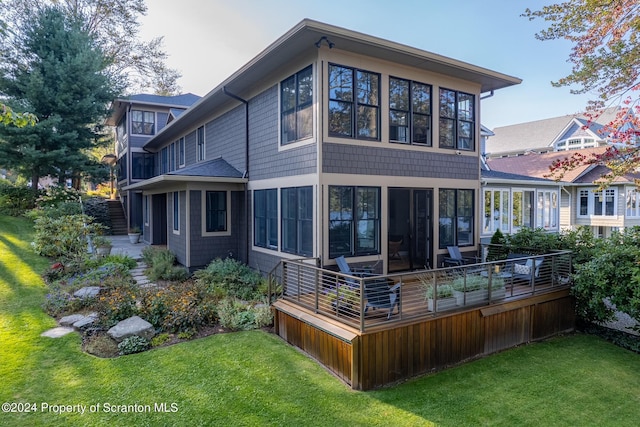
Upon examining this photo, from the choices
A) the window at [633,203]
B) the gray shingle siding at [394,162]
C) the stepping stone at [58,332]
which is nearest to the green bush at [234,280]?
the stepping stone at [58,332]

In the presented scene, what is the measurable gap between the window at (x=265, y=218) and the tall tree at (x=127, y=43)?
1714cm

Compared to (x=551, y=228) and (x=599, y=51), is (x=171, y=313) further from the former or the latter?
(x=551, y=228)

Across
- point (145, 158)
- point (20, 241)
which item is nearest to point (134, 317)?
point (20, 241)

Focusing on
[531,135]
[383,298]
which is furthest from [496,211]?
[531,135]

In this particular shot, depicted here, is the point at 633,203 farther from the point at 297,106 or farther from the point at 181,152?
the point at 181,152

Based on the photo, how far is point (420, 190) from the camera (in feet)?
29.6

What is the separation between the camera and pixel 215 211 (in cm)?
1083

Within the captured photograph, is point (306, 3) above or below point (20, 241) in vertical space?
above

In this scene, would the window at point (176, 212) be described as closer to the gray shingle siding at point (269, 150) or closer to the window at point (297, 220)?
the gray shingle siding at point (269, 150)

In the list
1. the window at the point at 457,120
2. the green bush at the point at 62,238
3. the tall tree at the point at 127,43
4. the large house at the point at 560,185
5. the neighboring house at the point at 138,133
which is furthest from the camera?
the tall tree at the point at 127,43

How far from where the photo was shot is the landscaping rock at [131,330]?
19.7 feet

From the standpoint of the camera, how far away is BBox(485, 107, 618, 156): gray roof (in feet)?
101

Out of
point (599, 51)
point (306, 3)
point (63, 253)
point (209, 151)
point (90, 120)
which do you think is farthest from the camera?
point (90, 120)

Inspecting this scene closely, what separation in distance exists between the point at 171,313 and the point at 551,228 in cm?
1539
